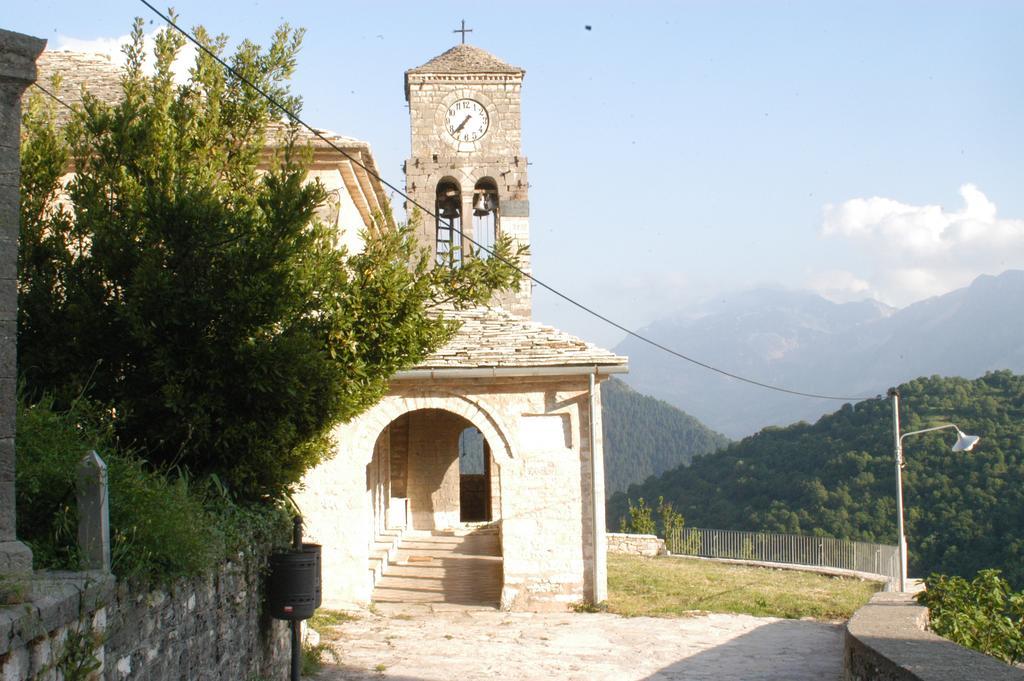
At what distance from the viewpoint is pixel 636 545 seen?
2278 cm

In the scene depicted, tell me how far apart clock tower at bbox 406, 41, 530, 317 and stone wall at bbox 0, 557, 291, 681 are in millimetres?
16616

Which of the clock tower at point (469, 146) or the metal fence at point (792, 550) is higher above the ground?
the clock tower at point (469, 146)

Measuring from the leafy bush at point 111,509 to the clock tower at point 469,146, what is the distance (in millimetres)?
17796

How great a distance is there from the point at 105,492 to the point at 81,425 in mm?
1984

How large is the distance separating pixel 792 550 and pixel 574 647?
13690 millimetres

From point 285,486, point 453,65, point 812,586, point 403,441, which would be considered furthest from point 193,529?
point 453,65

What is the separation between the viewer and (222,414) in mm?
7270

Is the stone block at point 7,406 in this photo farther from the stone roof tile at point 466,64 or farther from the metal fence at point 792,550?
the stone roof tile at point 466,64

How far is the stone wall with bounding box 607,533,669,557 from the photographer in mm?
22484

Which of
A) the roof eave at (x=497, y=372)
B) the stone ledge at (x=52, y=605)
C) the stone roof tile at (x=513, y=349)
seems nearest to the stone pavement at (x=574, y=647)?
the roof eave at (x=497, y=372)

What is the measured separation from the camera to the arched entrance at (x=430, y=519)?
14.4 m

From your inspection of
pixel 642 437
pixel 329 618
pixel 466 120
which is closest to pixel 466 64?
pixel 466 120

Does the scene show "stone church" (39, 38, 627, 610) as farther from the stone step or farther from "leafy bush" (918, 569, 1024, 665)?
"leafy bush" (918, 569, 1024, 665)

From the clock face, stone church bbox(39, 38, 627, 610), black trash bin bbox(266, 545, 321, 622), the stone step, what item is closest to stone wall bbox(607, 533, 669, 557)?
the stone step
